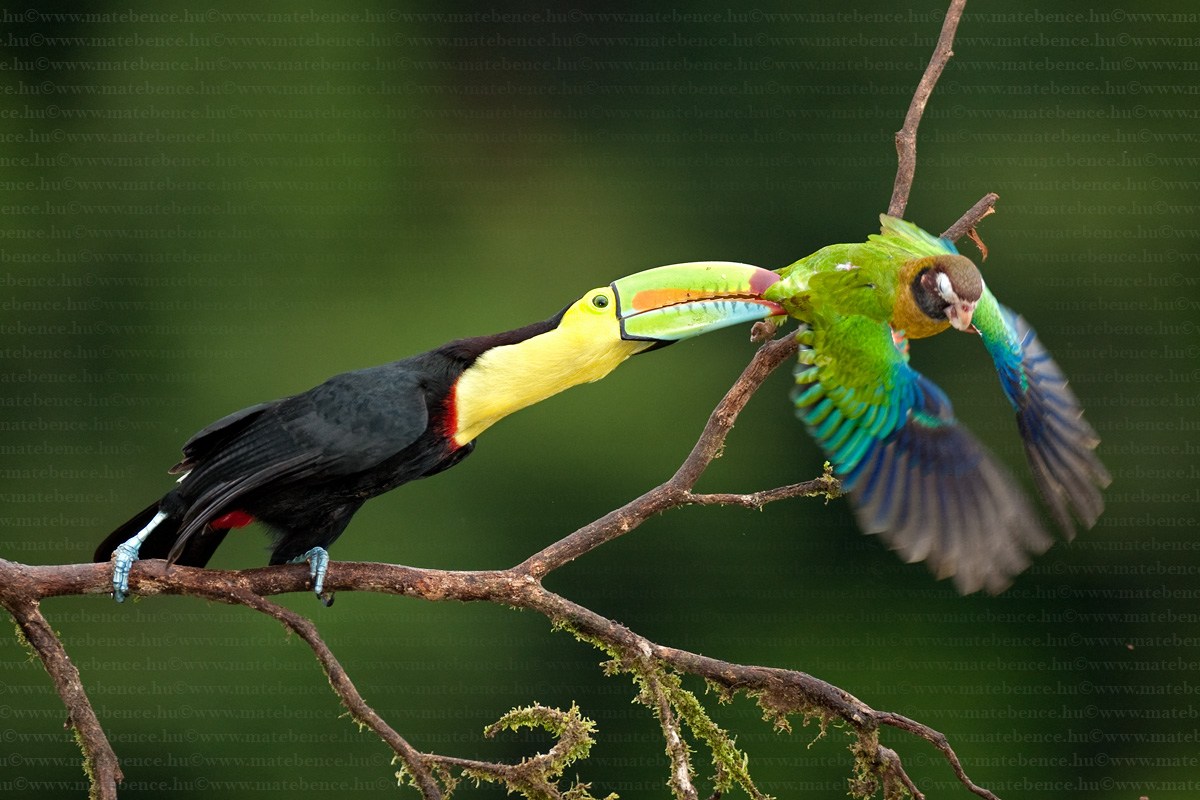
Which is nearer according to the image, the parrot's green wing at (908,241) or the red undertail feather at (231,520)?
the red undertail feather at (231,520)

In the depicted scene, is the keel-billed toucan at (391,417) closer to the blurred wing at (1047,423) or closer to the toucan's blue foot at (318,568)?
the toucan's blue foot at (318,568)

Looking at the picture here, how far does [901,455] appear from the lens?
2918 mm

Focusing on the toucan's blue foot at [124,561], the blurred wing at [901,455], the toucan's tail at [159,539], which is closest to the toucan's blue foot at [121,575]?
the toucan's blue foot at [124,561]

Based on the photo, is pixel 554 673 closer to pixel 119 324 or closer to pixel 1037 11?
pixel 119 324

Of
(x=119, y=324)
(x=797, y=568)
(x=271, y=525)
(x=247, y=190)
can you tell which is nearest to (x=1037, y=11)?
(x=797, y=568)

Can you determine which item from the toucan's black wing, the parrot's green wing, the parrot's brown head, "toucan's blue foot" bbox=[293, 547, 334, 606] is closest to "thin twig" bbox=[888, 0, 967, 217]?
the parrot's green wing

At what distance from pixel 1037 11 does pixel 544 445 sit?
2.82 meters

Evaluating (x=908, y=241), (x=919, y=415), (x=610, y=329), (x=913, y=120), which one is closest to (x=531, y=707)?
(x=610, y=329)

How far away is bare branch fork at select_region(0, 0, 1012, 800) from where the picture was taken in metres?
2.53

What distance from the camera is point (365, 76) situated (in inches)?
291

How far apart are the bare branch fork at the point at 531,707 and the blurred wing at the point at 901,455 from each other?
0.24m

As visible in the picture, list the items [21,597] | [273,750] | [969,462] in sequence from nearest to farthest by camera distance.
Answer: [21,597] < [969,462] < [273,750]

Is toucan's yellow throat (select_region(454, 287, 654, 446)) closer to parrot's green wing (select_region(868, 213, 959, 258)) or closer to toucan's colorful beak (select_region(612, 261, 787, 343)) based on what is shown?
toucan's colorful beak (select_region(612, 261, 787, 343))

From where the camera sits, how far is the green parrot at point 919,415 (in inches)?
109
